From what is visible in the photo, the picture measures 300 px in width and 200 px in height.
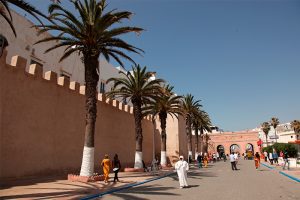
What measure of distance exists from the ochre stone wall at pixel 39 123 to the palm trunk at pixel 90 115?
9.79 feet

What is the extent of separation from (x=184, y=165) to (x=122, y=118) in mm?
17207

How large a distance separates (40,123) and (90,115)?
10.9ft

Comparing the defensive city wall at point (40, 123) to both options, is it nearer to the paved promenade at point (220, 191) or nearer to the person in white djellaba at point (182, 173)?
the paved promenade at point (220, 191)

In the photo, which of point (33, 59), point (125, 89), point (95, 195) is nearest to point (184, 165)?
point (95, 195)

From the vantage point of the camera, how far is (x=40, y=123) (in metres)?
18.8

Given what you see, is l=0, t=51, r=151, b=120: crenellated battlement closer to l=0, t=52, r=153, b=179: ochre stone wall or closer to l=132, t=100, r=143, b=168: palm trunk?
l=0, t=52, r=153, b=179: ochre stone wall

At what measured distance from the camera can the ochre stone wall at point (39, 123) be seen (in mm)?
16250

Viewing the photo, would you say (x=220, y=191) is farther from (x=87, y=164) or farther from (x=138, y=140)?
(x=138, y=140)

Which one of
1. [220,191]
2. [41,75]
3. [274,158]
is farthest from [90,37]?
[274,158]

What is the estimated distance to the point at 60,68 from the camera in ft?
94.6

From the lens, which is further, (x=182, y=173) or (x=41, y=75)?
(x=41, y=75)

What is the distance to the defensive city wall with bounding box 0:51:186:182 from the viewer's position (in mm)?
16266

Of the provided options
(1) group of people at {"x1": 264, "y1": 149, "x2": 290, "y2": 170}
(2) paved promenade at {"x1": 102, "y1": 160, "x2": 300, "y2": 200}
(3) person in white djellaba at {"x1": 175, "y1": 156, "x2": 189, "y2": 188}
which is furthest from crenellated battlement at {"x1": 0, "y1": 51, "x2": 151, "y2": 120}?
(1) group of people at {"x1": 264, "y1": 149, "x2": 290, "y2": 170}

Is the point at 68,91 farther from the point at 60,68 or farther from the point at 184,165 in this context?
the point at 184,165
